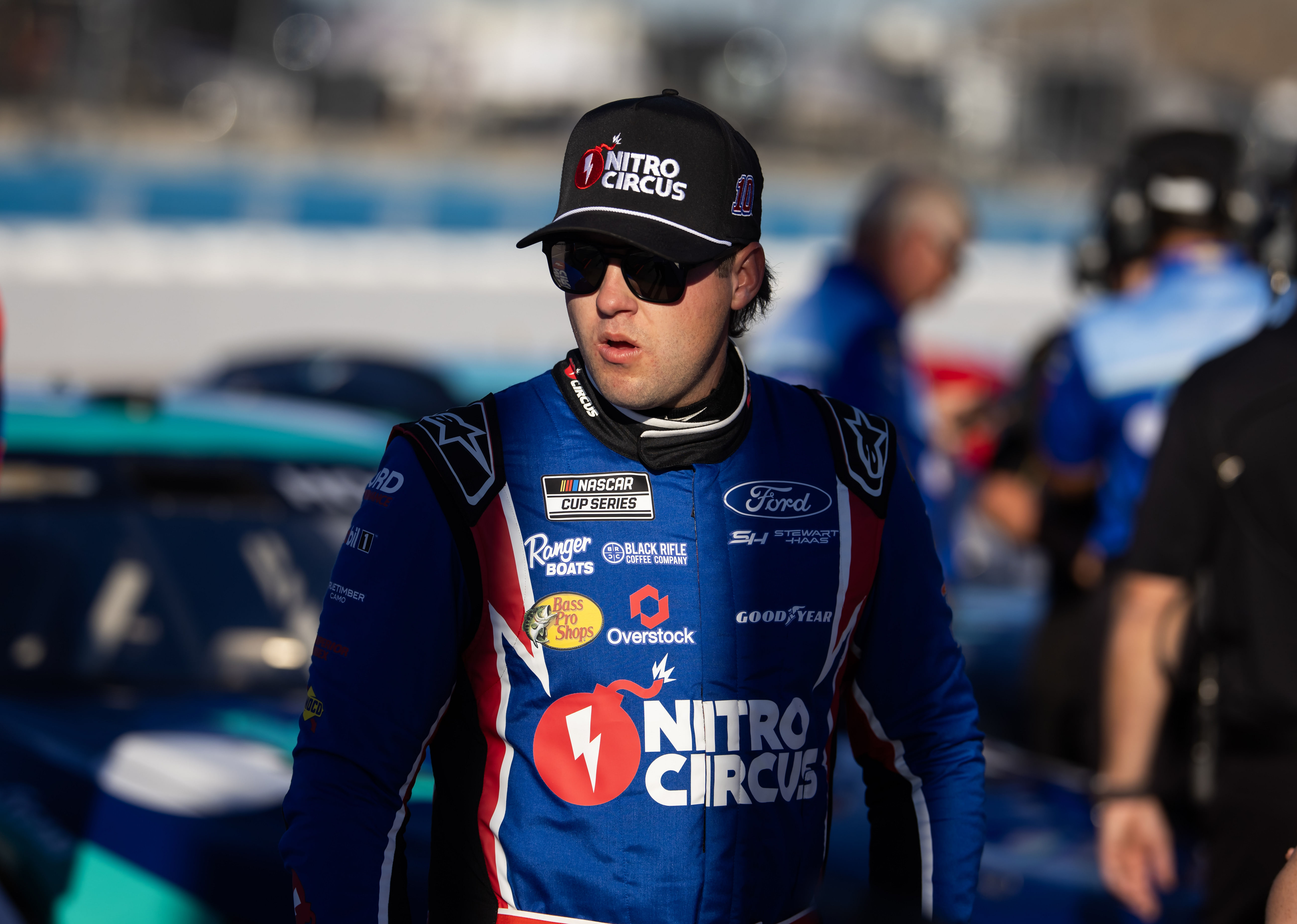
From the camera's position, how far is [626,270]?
5.64 feet

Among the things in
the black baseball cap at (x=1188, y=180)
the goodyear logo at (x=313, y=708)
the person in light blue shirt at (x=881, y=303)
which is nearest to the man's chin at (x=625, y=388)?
the goodyear logo at (x=313, y=708)

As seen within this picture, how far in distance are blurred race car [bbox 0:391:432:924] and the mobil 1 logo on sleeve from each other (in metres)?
1.13

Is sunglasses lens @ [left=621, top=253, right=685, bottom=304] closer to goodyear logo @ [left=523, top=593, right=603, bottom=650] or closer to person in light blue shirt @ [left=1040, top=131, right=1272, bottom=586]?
goodyear logo @ [left=523, top=593, right=603, bottom=650]

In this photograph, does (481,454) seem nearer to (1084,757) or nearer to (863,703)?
(863,703)

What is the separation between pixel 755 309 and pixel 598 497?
0.38 metres

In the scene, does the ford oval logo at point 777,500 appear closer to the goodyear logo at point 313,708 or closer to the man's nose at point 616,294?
the man's nose at point 616,294

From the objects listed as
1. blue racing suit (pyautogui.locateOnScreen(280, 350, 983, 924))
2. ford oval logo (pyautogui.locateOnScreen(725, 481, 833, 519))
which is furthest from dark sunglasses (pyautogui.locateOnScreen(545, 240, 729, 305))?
ford oval logo (pyautogui.locateOnScreen(725, 481, 833, 519))

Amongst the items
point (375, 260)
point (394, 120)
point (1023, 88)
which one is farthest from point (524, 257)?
point (1023, 88)

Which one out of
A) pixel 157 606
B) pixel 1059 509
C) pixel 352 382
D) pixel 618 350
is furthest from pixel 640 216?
pixel 352 382

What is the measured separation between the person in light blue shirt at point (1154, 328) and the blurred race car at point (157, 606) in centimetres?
172

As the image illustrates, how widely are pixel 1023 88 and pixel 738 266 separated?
29.2m

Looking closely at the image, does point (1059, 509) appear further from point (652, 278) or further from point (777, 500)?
point (652, 278)

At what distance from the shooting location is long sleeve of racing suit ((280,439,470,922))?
1580mm

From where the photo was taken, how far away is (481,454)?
5.58 feet
